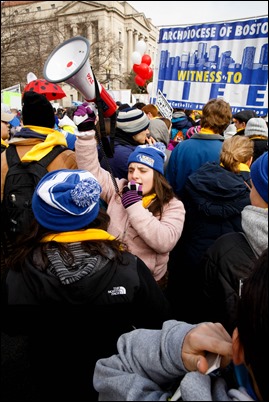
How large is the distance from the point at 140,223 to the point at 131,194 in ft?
0.73

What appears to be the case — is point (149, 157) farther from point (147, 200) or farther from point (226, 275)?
point (226, 275)

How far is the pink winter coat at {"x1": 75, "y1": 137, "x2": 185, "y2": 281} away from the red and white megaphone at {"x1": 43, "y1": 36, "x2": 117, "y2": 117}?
347mm

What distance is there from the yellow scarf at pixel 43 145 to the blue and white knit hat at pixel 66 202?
→ 958mm

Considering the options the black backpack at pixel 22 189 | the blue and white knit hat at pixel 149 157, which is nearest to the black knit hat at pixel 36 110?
the black backpack at pixel 22 189

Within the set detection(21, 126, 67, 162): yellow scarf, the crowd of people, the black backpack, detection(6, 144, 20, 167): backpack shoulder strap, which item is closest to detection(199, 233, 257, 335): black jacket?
the crowd of people

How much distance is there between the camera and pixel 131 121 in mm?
2904

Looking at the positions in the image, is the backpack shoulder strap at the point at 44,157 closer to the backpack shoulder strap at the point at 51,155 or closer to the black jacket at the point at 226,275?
the backpack shoulder strap at the point at 51,155

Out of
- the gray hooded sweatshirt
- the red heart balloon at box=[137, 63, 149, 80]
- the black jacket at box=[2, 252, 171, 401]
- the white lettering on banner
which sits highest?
the red heart balloon at box=[137, 63, 149, 80]

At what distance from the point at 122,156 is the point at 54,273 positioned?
1.74m

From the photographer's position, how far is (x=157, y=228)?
6.23ft

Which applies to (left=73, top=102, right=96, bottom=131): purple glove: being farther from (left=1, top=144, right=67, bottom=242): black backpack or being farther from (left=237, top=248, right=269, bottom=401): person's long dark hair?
(left=237, top=248, right=269, bottom=401): person's long dark hair

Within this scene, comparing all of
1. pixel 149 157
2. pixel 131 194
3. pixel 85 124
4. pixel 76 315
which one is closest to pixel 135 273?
pixel 76 315

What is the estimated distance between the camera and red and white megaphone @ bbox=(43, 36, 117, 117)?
6.71 feet

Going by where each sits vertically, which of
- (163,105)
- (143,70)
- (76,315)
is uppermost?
(143,70)
